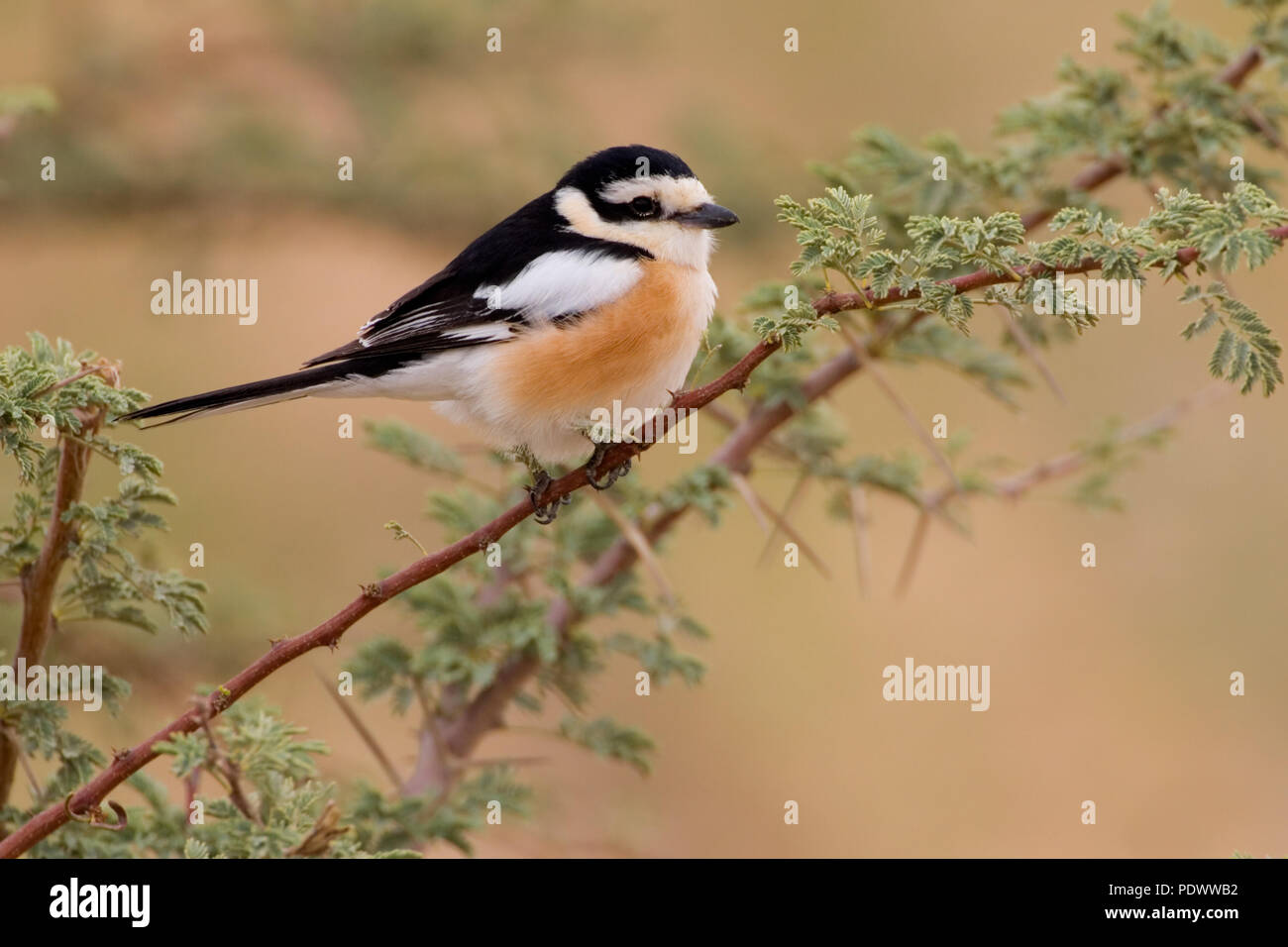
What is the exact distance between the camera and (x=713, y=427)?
14.8ft

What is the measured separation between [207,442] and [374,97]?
2515 mm

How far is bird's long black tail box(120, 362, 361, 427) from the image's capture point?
262 centimetres

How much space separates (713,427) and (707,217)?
1.24 meters

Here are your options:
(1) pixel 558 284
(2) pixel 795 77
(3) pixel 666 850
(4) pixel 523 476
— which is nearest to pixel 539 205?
(1) pixel 558 284

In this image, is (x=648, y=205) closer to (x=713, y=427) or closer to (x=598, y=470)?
(x=598, y=470)

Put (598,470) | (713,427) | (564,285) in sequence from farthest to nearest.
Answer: (713,427) < (564,285) < (598,470)

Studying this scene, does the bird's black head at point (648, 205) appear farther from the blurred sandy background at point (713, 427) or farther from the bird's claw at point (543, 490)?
the blurred sandy background at point (713, 427)

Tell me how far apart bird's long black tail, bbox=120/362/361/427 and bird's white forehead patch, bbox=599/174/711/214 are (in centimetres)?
84

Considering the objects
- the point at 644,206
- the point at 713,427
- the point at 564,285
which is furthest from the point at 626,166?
the point at 713,427

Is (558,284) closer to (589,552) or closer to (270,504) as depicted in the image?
(589,552)

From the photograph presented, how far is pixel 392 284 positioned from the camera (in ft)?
25.0

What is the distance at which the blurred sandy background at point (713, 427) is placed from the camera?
5035mm

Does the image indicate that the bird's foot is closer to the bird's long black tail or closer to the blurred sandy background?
the bird's long black tail

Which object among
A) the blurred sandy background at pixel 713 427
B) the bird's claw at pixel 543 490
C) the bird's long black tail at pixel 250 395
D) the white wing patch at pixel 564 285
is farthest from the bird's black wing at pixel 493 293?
the blurred sandy background at pixel 713 427
